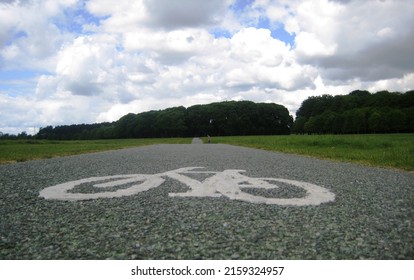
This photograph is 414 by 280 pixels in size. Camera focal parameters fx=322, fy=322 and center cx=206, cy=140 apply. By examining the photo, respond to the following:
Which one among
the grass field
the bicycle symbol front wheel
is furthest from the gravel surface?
the grass field

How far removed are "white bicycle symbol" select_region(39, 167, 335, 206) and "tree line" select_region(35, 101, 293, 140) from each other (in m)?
136

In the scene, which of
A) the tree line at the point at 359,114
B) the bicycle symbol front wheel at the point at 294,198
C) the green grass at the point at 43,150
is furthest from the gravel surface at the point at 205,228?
the tree line at the point at 359,114

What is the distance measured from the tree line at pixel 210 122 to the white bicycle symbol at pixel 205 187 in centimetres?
13609

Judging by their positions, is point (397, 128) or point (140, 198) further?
point (397, 128)

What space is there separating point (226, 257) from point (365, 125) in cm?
12441

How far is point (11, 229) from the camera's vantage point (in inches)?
201

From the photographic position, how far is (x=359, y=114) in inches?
4606

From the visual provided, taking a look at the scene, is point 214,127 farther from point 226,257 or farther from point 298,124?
point 226,257

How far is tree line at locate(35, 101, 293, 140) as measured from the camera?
15175cm

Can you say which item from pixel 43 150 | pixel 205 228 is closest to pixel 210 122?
pixel 43 150

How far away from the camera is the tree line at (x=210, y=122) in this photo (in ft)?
498

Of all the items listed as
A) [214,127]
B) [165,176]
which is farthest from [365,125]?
[165,176]

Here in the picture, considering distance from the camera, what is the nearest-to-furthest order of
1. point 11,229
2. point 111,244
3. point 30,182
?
1. point 111,244
2. point 11,229
3. point 30,182

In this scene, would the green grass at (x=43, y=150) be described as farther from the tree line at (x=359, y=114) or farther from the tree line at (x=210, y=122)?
the tree line at (x=210, y=122)
